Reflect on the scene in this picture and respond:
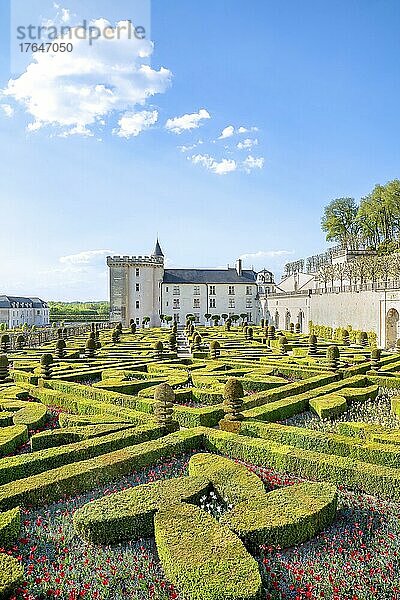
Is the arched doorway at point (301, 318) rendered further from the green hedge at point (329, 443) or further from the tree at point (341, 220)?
the green hedge at point (329, 443)

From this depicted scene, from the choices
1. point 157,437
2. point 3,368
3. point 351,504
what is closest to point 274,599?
point 351,504

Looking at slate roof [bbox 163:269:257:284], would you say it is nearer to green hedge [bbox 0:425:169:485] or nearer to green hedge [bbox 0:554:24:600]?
green hedge [bbox 0:425:169:485]

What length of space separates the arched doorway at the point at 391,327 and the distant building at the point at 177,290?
30.0 m

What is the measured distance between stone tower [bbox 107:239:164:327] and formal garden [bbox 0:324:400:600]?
150 feet

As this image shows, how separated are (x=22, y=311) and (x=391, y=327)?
62.7 meters

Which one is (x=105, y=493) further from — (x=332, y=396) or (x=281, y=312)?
(x=281, y=312)

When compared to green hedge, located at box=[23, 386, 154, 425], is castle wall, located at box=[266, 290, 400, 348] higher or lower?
higher

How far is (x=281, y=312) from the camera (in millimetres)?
54000

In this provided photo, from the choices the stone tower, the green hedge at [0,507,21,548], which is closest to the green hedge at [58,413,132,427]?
the green hedge at [0,507,21,548]

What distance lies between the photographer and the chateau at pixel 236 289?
45812 mm

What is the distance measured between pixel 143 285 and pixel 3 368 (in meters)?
44.6

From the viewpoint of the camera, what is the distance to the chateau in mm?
45812

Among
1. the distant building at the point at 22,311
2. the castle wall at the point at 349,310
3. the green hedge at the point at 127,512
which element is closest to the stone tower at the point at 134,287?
the castle wall at the point at 349,310

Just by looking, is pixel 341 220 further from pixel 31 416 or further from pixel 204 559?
pixel 204 559
